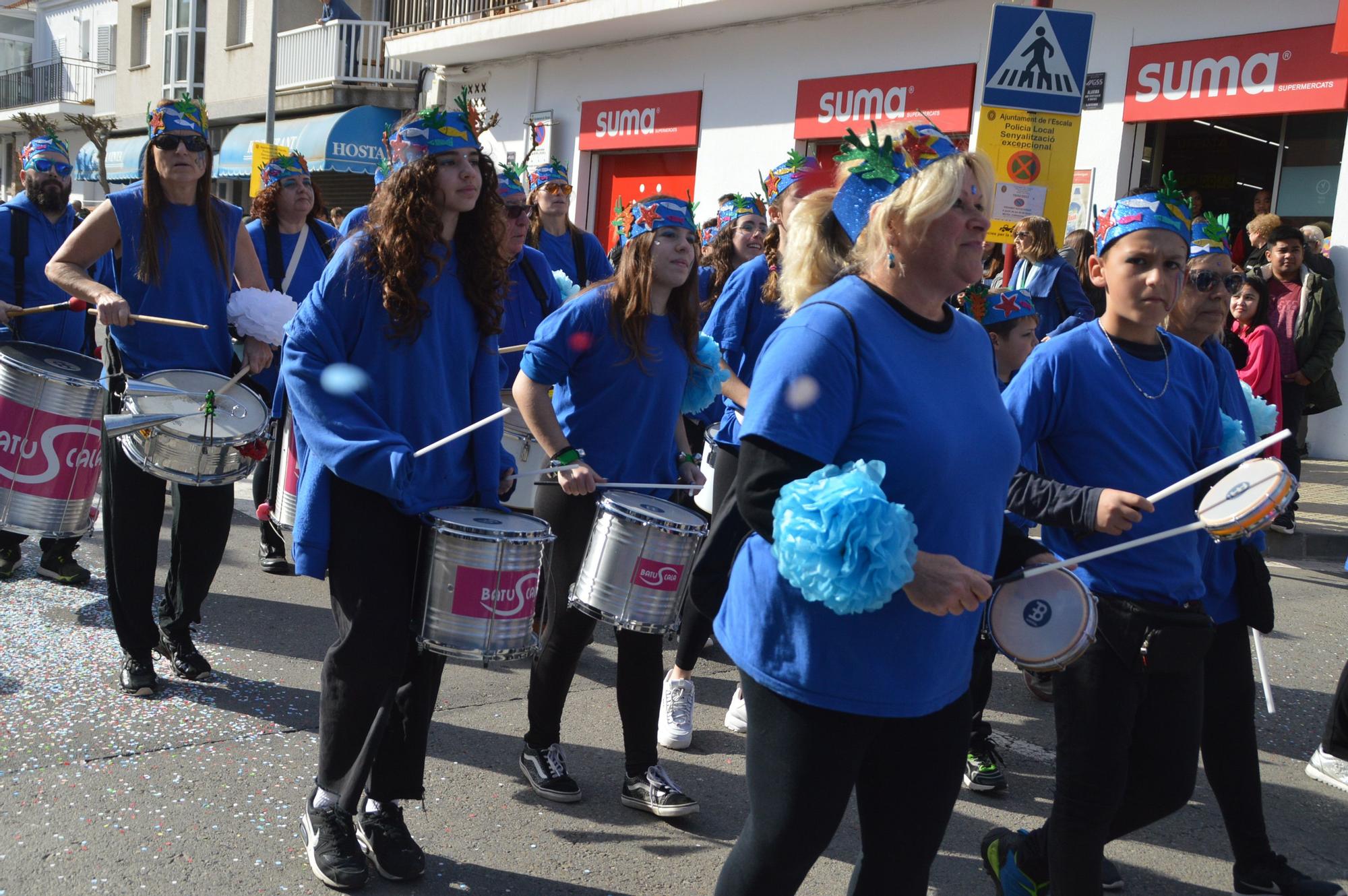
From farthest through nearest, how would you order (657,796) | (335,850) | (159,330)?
(159,330) → (657,796) → (335,850)

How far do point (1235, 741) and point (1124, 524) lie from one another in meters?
1.01

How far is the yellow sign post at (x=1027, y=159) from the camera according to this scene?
743 centimetres

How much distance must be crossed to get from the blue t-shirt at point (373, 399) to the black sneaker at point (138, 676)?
1716 mm

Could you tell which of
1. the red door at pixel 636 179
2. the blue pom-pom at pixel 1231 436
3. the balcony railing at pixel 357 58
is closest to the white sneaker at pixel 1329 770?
the blue pom-pom at pixel 1231 436

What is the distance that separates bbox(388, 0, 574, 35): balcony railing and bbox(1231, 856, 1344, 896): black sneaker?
1662 cm

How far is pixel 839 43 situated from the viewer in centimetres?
1498

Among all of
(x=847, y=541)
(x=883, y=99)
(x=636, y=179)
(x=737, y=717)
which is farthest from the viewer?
(x=636, y=179)

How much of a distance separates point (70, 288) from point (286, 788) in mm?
1969

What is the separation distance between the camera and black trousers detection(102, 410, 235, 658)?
4516mm

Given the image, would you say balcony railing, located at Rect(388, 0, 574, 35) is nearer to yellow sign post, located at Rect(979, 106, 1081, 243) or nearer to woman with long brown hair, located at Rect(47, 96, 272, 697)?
yellow sign post, located at Rect(979, 106, 1081, 243)

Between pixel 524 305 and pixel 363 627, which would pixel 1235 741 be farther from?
pixel 524 305

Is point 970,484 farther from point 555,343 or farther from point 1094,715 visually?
point 555,343

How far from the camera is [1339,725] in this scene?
4.41m

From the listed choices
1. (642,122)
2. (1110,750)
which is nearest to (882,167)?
(1110,750)
